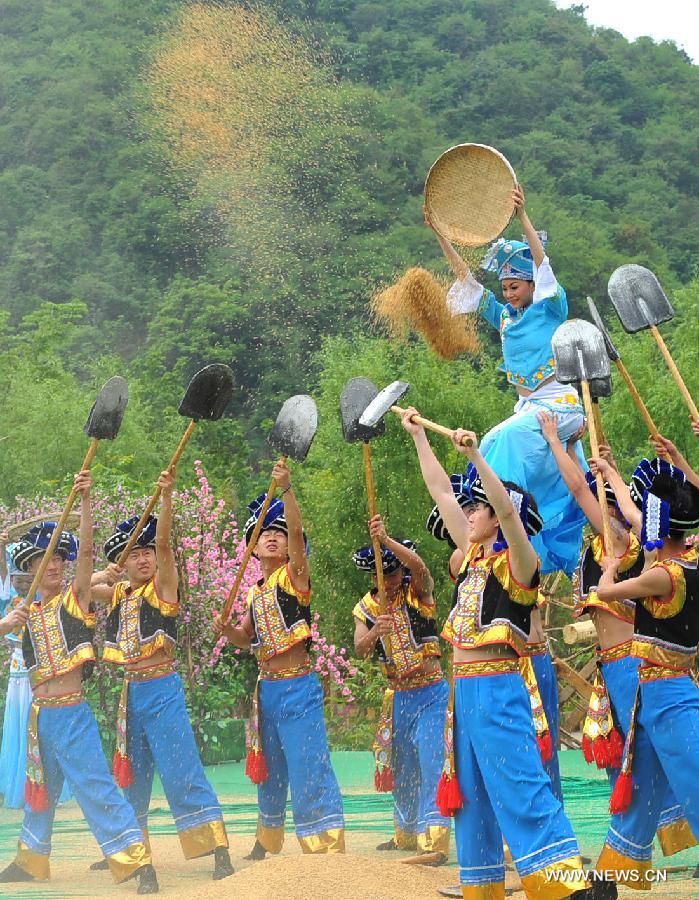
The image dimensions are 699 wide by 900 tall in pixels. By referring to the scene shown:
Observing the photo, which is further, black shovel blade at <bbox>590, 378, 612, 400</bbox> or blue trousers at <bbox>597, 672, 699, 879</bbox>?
black shovel blade at <bbox>590, 378, 612, 400</bbox>

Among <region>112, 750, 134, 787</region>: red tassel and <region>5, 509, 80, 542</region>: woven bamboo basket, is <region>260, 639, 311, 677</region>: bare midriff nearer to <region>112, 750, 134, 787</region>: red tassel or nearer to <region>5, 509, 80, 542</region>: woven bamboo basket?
<region>112, 750, 134, 787</region>: red tassel

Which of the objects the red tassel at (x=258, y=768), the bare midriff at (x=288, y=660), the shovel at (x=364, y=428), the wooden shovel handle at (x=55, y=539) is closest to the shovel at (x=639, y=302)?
the shovel at (x=364, y=428)

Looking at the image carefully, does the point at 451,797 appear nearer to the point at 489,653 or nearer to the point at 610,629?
the point at 489,653

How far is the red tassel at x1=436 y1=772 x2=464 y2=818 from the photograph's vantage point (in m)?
4.58

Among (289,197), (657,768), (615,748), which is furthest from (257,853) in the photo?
(289,197)

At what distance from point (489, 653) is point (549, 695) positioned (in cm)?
101

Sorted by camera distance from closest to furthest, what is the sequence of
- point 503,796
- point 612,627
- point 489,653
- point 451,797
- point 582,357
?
point 503,796
point 451,797
point 489,653
point 582,357
point 612,627

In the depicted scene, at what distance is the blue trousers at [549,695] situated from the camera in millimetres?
5508

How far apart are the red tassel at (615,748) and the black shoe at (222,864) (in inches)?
69.5

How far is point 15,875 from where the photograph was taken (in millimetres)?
6211

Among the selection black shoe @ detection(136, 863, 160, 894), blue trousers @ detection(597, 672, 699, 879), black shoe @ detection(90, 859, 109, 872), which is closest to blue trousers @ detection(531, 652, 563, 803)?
blue trousers @ detection(597, 672, 699, 879)

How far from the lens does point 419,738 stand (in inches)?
257

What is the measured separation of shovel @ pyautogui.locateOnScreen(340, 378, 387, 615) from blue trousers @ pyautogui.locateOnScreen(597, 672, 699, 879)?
1.56 metres

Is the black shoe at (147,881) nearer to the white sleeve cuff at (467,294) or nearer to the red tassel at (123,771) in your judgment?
the red tassel at (123,771)
